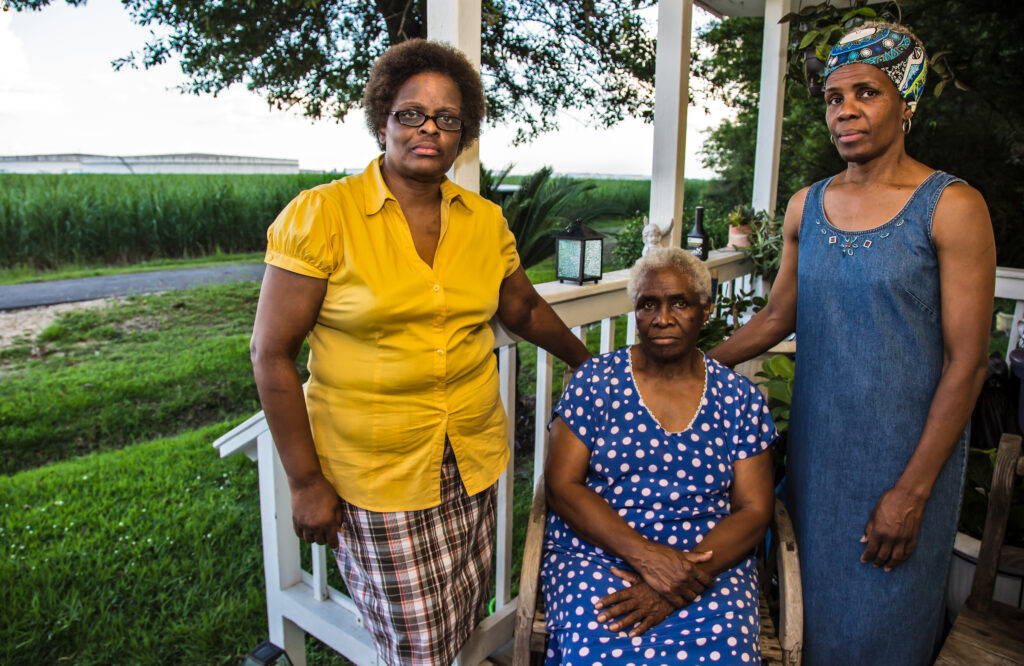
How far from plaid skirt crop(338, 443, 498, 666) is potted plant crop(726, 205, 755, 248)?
276cm

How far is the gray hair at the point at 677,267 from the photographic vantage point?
1.53 m

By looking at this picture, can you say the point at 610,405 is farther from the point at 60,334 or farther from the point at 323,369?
the point at 60,334

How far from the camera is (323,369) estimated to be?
1259 mm

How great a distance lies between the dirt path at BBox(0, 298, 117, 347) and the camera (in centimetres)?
482

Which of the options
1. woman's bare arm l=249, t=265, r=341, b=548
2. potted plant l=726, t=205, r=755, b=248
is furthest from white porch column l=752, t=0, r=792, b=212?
woman's bare arm l=249, t=265, r=341, b=548

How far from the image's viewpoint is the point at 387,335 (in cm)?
123

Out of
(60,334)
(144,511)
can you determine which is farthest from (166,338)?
(144,511)

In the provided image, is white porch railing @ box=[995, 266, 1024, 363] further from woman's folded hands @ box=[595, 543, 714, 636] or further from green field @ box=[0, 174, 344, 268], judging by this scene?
green field @ box=[0, 174, 344, 268]

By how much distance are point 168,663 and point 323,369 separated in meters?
2.03

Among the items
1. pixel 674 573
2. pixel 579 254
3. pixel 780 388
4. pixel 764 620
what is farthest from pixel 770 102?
pixel 674 573

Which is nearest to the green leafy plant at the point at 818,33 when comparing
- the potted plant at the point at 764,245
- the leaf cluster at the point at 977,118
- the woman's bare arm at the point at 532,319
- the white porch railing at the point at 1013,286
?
the woman's bare arm at the point at 532,319

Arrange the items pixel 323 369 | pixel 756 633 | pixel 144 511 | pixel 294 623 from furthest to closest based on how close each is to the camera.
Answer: pixel 144 511 → pixel 294 623 → pixel 756 633 → pixel 323 369

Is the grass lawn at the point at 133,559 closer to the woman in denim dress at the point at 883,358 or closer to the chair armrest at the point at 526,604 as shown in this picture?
the chair armrest at the point at 526,604

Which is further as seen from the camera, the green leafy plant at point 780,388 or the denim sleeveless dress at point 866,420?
the green leafy plant at point 780,388
